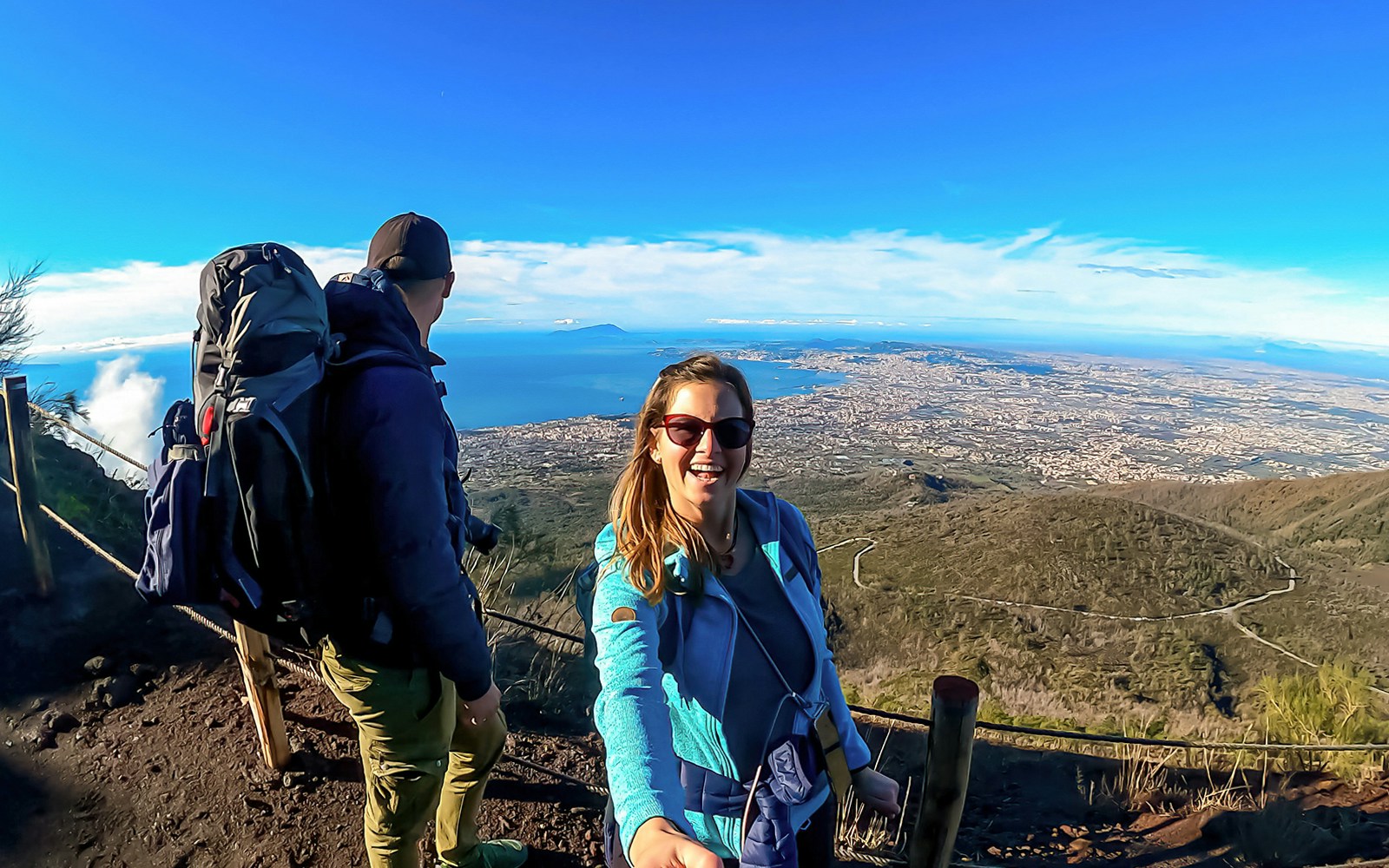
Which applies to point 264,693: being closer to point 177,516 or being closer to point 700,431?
point 177,516

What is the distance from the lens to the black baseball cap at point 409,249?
6.37ft

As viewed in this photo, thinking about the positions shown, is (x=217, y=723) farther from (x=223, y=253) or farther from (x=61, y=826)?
(x=223, y=253)

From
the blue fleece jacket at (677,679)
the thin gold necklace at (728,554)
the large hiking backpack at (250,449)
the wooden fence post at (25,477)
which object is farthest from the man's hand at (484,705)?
the wooden fence post at (25,477)

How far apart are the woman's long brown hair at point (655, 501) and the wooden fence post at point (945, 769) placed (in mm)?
1104

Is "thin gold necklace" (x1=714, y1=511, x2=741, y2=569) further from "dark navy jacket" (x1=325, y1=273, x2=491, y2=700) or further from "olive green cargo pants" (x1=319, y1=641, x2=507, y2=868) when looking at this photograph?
"olive green cargo pants" (x1=319, y1=641, x2=507, y2=868)

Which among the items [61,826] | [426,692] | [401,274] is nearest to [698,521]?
[426,692]

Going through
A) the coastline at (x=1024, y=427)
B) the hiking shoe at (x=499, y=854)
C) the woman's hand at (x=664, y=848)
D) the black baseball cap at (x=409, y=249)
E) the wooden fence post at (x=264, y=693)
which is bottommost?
the coastline at (x=1024, y=427)

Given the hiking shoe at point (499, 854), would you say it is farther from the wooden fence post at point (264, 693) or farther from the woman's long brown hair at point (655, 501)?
the woman's long brown hair at point (655, 501)

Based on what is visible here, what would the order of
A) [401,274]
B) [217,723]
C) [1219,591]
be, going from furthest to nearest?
[1219,591] < [217,723] < [401,274]

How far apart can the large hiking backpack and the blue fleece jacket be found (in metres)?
0.67

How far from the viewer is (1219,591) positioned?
9.13 m

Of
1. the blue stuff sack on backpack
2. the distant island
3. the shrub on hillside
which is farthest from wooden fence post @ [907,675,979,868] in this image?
the distant island

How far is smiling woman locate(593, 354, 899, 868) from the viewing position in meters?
1.24

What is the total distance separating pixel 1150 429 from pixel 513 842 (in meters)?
47.5
